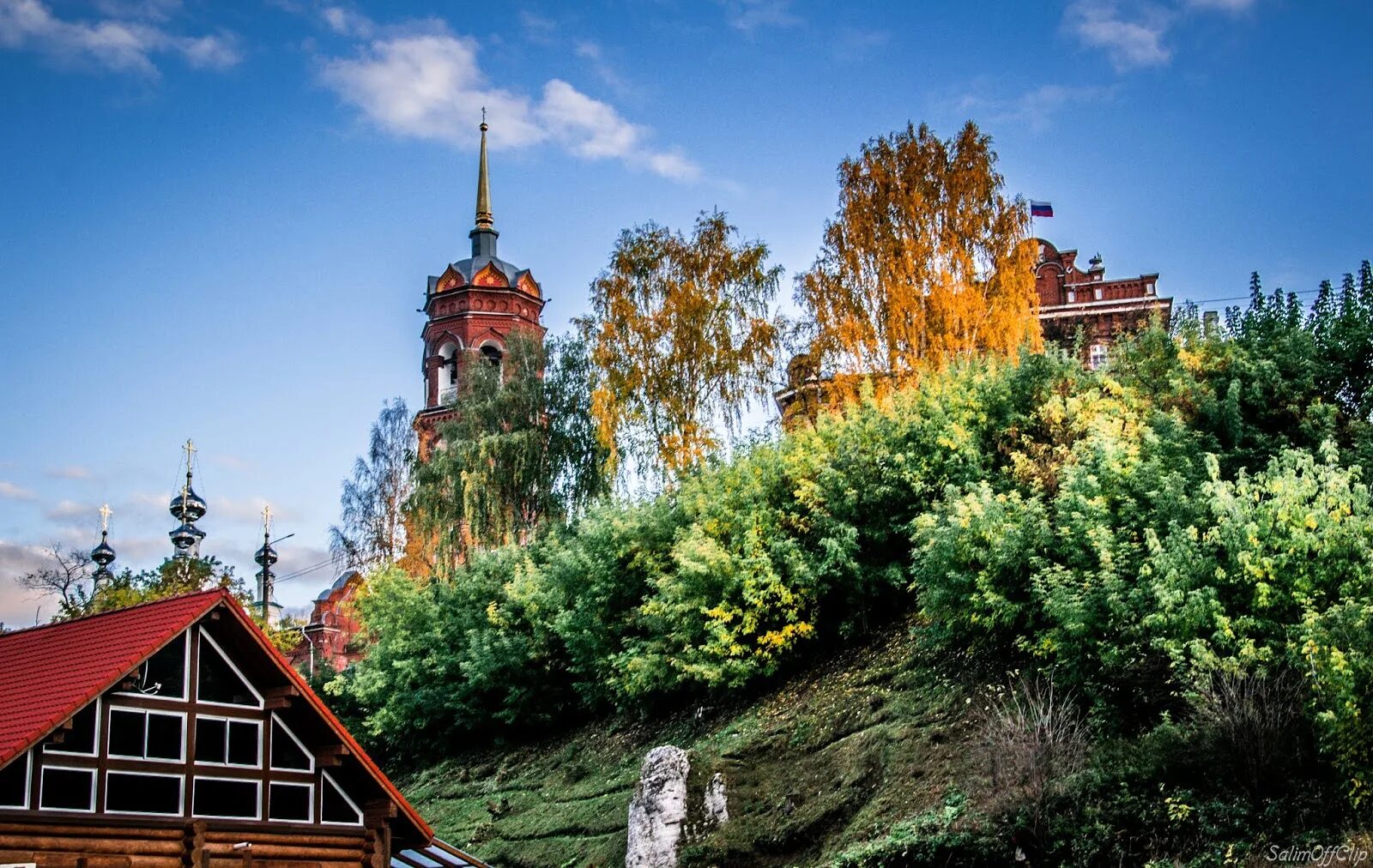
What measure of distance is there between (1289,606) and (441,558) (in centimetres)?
2989

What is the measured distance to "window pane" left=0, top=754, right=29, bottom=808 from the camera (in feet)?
64.7

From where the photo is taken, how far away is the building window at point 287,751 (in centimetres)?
2306

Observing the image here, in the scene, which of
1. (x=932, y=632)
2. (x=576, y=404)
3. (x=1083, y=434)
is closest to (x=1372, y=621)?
(x=932, y=632)

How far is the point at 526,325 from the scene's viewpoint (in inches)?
2552

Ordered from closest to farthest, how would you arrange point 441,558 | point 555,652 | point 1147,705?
1. point 1147,705
2. point 555,652
3. point 441,558

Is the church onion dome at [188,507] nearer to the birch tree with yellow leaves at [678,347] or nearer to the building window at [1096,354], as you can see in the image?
the birch tree with yellow leaves at [678,347]

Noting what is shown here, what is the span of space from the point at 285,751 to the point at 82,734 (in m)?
3.33

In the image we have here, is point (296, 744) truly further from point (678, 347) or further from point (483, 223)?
point (483, 223)

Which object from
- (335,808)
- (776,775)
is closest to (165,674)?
(335,808)

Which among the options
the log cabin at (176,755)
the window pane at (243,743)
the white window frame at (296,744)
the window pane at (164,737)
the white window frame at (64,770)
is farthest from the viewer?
the white window frame at (296,744)

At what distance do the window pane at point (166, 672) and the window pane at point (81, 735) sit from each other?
0.87m

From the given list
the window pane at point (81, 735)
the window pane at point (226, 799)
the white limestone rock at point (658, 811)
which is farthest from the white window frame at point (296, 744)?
the white limestone rock at point (658, 811)

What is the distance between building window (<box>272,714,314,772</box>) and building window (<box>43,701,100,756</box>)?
2.91 m

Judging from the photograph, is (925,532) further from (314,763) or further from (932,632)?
(314,763)
